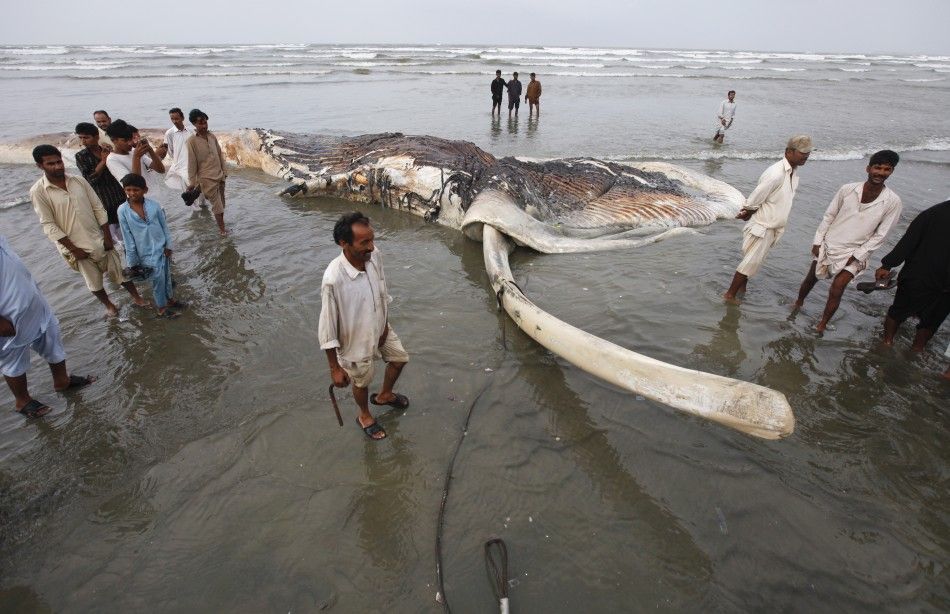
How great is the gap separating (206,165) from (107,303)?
2.43 metres

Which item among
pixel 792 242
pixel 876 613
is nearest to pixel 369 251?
pixel 876 613

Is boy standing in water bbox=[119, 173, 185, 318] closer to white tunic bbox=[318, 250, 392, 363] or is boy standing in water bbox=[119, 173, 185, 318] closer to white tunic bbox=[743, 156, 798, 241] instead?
white tunic bbox=[318, 250, 392, 363]

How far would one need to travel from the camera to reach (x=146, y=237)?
446 centimetres

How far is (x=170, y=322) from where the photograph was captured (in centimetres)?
460

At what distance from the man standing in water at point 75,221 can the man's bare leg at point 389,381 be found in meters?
3.21

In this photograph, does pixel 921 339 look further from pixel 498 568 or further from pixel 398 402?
pixel 398 402

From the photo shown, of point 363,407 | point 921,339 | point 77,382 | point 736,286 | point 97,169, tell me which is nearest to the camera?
point 363,407

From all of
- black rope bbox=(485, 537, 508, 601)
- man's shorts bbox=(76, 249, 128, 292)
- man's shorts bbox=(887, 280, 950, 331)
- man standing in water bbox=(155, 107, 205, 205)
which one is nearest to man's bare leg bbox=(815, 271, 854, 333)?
man's shorts bbox=(887, 280, 950, 331)

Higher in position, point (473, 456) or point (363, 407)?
point (363, 407)

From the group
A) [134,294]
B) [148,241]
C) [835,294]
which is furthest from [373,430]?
[835,294]

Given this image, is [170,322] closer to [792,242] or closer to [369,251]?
[369,251]

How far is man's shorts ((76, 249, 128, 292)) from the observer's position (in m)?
4.39

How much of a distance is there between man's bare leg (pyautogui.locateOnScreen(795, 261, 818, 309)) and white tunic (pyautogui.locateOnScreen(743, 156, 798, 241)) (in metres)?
0.50

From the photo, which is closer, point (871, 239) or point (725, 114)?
point (871, 239)
